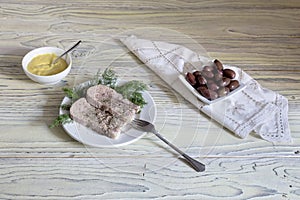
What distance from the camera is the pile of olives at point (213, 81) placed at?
125 centimetres

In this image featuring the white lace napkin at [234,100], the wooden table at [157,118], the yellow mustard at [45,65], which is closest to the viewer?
the wooden table at [157,118]

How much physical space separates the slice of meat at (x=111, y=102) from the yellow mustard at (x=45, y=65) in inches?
7.0

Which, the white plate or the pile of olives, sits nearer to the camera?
the white plate

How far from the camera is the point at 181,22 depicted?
1661mm

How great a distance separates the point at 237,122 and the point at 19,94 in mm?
653

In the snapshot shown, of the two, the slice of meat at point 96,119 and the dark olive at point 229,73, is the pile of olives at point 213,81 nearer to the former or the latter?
the dark olive at point 229,73

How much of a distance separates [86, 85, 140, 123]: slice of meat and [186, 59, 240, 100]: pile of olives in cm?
21

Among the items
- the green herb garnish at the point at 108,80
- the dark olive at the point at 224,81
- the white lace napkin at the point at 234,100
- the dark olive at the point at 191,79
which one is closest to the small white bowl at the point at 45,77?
the green herb garnish at the point at 108,80

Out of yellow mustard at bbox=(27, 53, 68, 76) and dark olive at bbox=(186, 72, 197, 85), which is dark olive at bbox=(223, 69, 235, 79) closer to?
dark olive at bbox=(186, 72, 197, 85)

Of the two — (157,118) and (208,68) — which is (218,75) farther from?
(157,118)

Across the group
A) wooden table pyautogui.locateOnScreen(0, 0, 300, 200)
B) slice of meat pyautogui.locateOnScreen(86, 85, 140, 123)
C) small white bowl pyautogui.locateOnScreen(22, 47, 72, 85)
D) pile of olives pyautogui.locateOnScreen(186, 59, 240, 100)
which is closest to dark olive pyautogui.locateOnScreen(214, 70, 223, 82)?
pile of olives pyautogui.locateOnScreen(186, 59, 240, 100)

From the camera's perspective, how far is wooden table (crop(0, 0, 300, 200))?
1.05 metres

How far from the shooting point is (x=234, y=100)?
127 centimetres

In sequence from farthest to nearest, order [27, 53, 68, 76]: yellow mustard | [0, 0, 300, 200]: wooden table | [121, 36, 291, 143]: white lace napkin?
[27, 53, 68, 76]: yellow mustard < [121, 36, 291, 143]: white lace napkin < [0, 0, 300, 200]: wooden table
